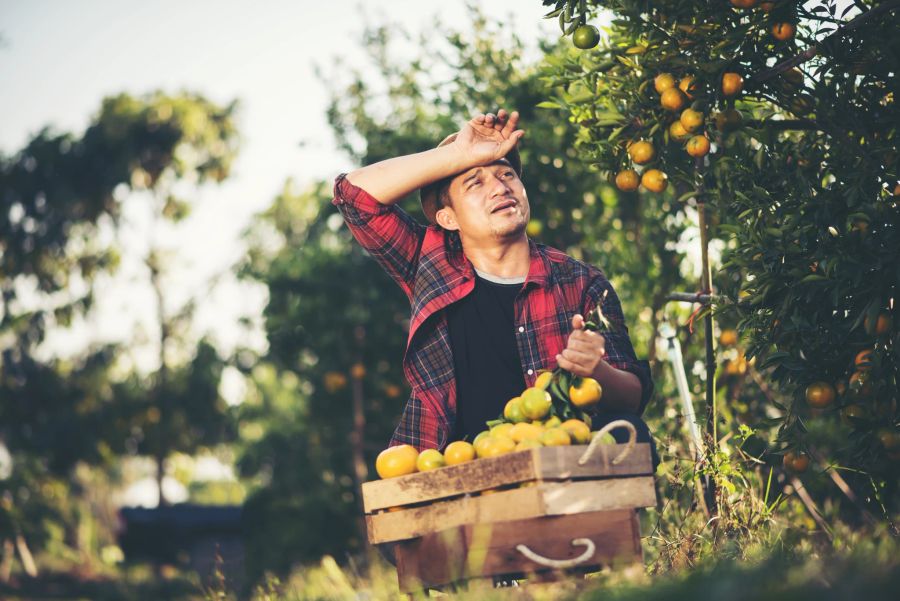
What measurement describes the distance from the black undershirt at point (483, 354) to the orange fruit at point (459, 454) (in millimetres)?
613

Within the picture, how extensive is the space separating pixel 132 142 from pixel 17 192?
2.28 m

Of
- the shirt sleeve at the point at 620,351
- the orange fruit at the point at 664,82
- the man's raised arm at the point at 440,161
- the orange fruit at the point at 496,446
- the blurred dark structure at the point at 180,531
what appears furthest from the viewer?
the blurred dark structure at the point at 180,531

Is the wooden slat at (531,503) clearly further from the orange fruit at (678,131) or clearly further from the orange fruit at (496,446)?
the orange fruit at (678,131)

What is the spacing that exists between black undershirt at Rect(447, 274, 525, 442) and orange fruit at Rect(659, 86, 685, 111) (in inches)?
37.0

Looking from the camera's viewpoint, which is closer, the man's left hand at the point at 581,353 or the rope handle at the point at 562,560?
the rope handle at the point at 562,560

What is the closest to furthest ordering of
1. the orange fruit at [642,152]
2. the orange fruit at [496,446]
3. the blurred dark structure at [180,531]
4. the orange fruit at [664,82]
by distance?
the orange fruit at [496,446] < the orange fruit at [664,82] < the orange fruit at [642,152] < the blurred dark structure at [180,531]

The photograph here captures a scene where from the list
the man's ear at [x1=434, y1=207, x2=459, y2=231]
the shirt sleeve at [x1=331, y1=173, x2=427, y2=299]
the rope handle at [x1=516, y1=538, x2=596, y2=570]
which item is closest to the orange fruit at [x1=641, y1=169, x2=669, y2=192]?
the man's ear at [x1=434, y1=207, x2=459, y2=231]

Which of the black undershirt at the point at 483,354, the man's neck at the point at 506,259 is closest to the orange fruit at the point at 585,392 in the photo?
the black undershirt at the point at 483,354

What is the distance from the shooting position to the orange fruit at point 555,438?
100 inches

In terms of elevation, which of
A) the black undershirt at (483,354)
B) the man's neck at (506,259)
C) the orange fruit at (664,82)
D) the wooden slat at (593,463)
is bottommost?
the wooden slat at (593,463)

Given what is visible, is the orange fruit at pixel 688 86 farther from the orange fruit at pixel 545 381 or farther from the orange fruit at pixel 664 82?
the orange fruit at pixel 545 381

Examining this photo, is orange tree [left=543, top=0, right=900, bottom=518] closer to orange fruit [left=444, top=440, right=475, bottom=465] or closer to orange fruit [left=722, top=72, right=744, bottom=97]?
orange fruit [left=722, top=72, right=744, bottom=97]

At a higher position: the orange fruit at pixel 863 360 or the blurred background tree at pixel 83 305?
the blurred background tree at pixel 83 305

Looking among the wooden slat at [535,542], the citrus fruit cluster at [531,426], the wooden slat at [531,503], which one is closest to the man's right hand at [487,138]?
the citrus fruit cluster at [531,426]
